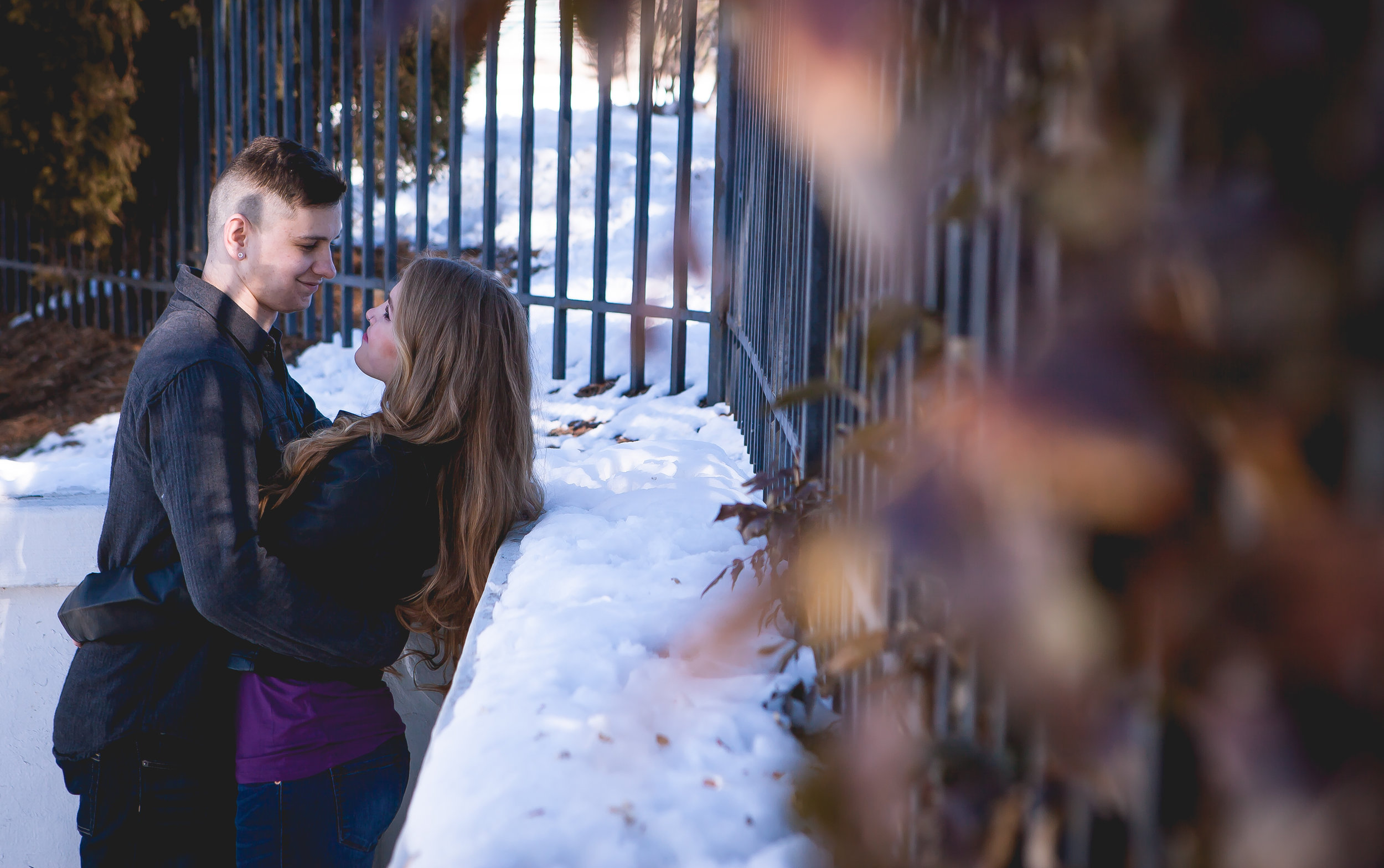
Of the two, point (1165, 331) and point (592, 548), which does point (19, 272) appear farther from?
point (1165, 331)

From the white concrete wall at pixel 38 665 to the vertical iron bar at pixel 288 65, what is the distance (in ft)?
11.6

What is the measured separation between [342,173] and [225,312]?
4.06 m

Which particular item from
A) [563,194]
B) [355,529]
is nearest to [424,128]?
[563,194]

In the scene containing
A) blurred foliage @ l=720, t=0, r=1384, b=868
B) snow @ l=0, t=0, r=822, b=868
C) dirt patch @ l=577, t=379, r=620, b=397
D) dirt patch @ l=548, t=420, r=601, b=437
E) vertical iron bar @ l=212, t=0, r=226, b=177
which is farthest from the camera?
vertical iron bar @ l=212, t=0, r=226, b=177

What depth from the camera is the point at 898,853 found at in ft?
2.73

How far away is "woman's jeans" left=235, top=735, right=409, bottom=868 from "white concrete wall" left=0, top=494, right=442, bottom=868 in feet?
2.59

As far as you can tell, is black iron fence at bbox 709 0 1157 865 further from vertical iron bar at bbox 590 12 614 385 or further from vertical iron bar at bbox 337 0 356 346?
vertical iron bar at bbox 337 0 356 346

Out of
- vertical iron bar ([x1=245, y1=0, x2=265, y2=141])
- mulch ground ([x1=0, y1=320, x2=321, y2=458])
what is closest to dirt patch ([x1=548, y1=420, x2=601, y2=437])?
mulch ground ([x1=0, y1=320, x2=321, y2=458])

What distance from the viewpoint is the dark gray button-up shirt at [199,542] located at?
2.14m

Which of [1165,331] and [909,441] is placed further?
[909,441]

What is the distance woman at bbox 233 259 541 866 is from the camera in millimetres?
2305

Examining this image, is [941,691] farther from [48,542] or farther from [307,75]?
[307,75]

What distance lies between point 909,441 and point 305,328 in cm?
658

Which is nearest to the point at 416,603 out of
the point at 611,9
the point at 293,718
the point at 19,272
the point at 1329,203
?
the point at 293,718
